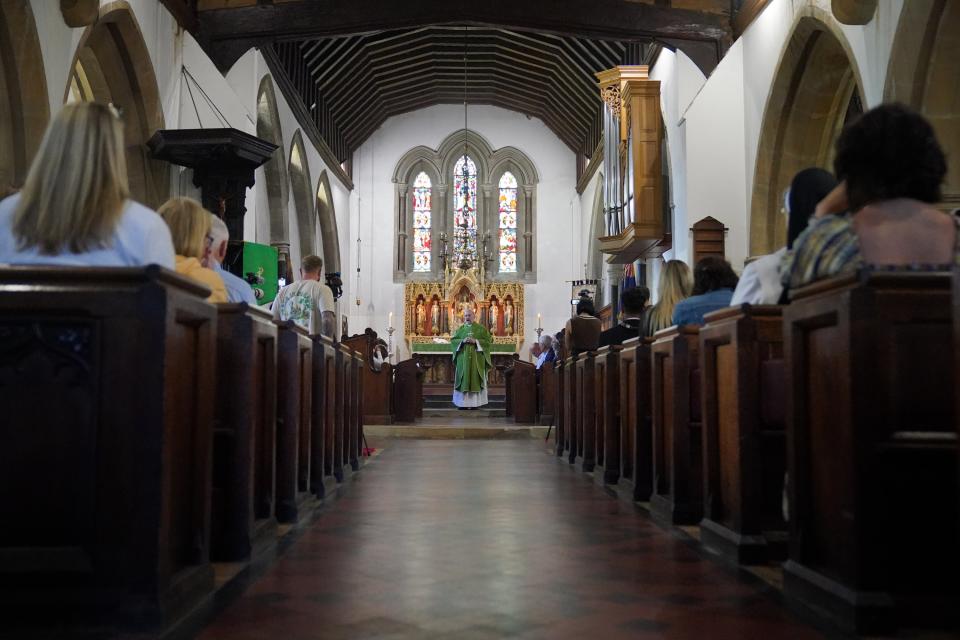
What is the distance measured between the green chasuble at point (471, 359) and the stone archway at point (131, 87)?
570 centimetres

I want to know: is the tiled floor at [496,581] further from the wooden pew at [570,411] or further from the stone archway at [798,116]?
the stone archway at [798,116]

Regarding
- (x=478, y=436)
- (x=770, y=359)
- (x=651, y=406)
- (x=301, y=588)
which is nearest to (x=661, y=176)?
(x=478, y=436)

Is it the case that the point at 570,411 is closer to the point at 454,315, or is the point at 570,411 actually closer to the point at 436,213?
the point at 454,315

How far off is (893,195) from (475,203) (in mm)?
18007

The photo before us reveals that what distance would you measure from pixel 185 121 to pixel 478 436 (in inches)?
173

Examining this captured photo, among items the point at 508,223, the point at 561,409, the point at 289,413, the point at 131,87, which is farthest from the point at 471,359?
the point at 289,413

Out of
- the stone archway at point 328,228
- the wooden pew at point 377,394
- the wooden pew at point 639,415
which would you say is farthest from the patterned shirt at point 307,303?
the stone archway at point 328,228

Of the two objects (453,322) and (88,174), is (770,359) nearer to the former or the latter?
(88,174)

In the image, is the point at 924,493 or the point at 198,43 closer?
the point at 924,493

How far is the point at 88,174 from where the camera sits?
2061 mm

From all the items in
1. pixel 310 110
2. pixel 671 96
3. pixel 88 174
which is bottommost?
pixel 88 174

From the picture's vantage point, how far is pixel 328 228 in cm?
1784

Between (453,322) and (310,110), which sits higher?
(310,110)

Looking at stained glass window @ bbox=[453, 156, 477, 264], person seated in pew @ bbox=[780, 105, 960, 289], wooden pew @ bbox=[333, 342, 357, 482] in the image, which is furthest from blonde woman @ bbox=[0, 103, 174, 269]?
stained glass window @ bbox=[453, 156, 477, 264]
